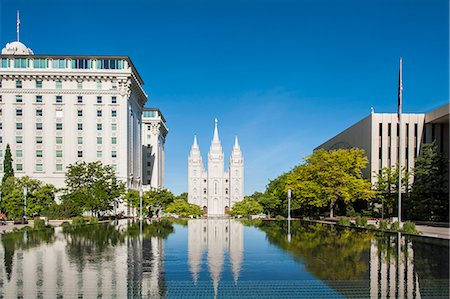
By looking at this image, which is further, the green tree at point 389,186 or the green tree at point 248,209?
the green tree at point 248,209

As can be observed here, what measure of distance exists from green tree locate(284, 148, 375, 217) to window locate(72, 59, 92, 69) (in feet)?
146

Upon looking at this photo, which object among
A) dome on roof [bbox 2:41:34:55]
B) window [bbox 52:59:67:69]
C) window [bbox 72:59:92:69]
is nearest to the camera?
window [bbox 52:59:67:69]

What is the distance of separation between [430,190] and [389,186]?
637cm

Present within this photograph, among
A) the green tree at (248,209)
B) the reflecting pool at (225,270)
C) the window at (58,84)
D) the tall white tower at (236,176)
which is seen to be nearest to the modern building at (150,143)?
the green tree at (248,209)

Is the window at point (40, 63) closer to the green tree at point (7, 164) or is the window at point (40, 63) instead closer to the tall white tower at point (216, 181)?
the green tree at point (7, 164)

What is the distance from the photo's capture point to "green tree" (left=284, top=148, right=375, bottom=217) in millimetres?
48156

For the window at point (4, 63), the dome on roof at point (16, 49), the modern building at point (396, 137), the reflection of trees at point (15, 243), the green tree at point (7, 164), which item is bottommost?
the reflection of trees at point (15, 243)

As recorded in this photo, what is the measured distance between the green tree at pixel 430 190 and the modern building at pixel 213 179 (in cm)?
12293

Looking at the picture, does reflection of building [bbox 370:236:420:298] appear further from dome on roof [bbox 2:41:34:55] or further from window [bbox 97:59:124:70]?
dome on roof [bbox 2:41:34:55]

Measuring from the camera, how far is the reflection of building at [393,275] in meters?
10.9

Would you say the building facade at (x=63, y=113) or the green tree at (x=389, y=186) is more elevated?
the building facade at (x=63, y=113)

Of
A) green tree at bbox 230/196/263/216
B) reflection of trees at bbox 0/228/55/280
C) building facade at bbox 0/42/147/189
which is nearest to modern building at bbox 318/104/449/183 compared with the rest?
green tree at bbox 230/196/263/216

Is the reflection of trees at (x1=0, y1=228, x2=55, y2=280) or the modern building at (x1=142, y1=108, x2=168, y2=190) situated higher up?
the modern building at (x1=142, y1=108, x2=168, y2=190)

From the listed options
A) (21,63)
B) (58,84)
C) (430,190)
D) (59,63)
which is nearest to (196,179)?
(58,84)
